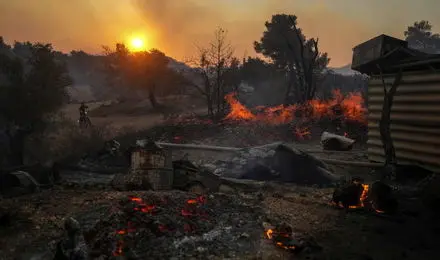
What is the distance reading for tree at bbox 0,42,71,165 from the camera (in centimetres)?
2092

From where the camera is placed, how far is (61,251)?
5449 millimetres

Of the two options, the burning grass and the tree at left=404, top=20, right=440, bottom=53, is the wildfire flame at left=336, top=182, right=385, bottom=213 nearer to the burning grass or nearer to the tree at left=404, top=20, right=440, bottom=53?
the burning grass

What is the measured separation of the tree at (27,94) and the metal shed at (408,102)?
58.1 feet

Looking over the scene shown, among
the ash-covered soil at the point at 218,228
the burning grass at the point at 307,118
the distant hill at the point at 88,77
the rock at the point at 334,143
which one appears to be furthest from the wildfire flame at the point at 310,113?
the distant hill at the point at 88,77

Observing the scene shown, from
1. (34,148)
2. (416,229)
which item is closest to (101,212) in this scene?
(416,229)

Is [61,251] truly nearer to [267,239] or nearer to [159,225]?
[159,225]

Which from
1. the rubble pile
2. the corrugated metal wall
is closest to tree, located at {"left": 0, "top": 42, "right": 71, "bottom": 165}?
the rubble pile

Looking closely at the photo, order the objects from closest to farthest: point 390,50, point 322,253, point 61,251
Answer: point 61,251, point 322,253, point 390,50

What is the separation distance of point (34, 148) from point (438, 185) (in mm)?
20849

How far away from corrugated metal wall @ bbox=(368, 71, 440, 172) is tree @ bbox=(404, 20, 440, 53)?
5334cm

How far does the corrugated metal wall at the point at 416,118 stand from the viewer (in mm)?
9188

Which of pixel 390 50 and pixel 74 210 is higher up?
pixel 390 50

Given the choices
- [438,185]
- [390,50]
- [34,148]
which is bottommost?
[34,148]

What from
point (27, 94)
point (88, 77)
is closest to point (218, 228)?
point (27, 94)
